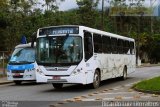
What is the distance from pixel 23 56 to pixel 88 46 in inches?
266

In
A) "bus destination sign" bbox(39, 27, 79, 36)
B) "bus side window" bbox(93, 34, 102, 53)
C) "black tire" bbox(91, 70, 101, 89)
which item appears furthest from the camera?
"bus side window" bbox(93, 34, 102, 53)

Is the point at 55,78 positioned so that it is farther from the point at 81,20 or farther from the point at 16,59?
the point at 81,20

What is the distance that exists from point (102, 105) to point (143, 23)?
81.1 m

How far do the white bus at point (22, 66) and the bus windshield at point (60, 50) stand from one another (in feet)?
15.8

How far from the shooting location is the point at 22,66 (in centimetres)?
2611

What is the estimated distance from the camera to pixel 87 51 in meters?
21.0

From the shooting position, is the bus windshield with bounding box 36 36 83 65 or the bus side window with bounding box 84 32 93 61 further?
the bus side window with bounding box 84 32 93 61

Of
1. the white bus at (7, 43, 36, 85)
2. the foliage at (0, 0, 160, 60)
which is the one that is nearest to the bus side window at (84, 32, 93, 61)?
the white bus at (7, 43, 36, 85)

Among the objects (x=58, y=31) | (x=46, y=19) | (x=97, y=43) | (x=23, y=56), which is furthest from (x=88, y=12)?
(x=58, y=31)

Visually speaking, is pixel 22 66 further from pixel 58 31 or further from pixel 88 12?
pixel 88 12

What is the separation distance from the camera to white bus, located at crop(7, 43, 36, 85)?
26016mm

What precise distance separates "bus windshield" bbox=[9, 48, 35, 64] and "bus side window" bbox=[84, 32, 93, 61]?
576 centimetres

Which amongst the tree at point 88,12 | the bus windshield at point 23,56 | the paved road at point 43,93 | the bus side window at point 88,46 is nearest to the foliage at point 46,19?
the tree at point 88,12

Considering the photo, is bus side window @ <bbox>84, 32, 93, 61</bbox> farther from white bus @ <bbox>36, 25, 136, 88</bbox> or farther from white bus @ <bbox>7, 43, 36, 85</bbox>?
white bus @ <bbox>7, 43, 36, 85</bbox>
